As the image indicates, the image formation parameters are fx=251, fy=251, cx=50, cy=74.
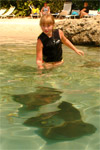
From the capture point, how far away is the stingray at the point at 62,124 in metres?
2.63

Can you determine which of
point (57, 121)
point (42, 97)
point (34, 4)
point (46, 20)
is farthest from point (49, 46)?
point (34, 4)

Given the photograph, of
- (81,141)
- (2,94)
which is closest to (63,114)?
(81,141)

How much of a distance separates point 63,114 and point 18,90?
1.20m

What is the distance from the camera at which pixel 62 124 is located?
287 cm

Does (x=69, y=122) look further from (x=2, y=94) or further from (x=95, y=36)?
(x=95, y=36)

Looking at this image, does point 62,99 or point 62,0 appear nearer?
point 62,99

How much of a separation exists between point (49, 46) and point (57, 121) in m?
2.04

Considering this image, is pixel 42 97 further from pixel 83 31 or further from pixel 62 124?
pixel 83 31

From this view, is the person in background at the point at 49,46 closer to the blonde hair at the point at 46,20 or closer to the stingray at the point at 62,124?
the blonde hair at the point at 46,20

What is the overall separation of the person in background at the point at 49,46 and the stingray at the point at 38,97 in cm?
63

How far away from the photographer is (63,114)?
3.12 m

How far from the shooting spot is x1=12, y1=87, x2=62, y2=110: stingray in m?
3.44

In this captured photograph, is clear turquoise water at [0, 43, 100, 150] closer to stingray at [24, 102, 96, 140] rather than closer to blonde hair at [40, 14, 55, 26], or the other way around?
stingray at [24, 102, 96, 140]

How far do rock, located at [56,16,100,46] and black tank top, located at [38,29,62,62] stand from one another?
452cm
